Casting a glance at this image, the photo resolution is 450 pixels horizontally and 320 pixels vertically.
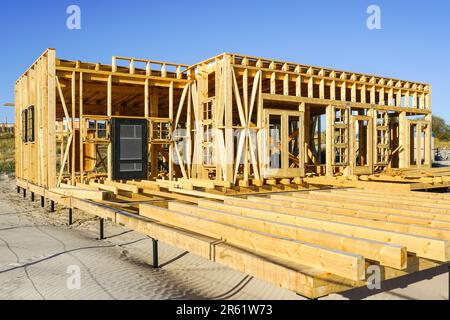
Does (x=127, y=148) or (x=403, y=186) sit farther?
(x=127, y=148)

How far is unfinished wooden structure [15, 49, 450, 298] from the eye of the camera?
4.42 meters

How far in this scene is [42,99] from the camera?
582 inches

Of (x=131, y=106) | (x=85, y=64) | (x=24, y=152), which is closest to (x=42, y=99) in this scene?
(x=85, y=64)

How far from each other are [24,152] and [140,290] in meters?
16.2

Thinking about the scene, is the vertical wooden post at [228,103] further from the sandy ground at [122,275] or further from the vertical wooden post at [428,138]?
the vertical wooden post at [428,138]

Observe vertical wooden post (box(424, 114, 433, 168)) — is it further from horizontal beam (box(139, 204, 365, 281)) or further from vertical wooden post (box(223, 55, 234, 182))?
horizontal beam (box(139, 204, 365, 281))

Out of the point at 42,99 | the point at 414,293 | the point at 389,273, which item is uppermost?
the point at 42,99

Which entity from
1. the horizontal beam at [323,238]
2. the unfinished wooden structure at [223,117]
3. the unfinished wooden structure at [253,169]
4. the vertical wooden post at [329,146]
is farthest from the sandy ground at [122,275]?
the vertical wooden post at [329,146]

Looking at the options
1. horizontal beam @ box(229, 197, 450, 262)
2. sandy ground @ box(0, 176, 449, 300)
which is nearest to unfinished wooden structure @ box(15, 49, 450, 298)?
horizontal beam @ box(229, 197, 450, 262)

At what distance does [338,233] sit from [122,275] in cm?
398

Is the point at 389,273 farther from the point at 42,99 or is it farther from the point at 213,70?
the point at 42,99

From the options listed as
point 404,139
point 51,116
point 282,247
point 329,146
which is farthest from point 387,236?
point 404,139

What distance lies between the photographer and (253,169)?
51.3ft
